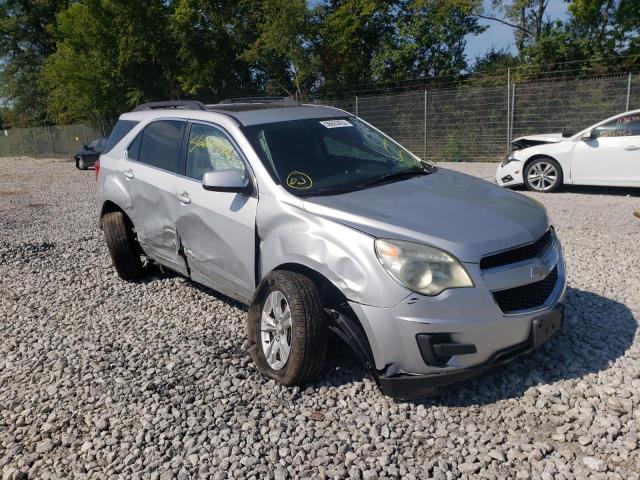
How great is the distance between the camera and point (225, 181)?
3.68 meters

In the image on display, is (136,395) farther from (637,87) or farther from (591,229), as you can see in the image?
(637,87)

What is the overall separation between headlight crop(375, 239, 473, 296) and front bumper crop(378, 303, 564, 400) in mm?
466

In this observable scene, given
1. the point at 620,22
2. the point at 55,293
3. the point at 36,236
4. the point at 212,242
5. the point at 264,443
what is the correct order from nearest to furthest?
the point at 264,443 → the point at 212,242 → the point at 55,293 → the point at 36,236 → the point at 620,22

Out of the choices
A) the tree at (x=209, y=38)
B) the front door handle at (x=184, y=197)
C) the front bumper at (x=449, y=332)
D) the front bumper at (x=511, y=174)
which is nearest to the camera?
the front bumper at (x=449, y=332)

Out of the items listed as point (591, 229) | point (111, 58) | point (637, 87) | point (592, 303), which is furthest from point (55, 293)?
point (111, 58)

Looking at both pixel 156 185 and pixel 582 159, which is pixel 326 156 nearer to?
pixel 156 185

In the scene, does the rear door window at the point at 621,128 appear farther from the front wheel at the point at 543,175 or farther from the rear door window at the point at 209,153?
the rear door window at the point at 209,153

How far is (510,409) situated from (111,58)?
30130 mm

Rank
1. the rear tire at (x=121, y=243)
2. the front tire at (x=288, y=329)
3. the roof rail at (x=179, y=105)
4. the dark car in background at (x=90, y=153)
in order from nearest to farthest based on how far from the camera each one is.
A: 1. the front tire at (x=288, y=329)
2. the roof rail at (x=179, y=105)
3. the rear tire at (x=121, y=243)
4. the dark car in background at (x=90, y=153)

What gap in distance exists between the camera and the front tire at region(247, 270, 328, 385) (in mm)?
3252

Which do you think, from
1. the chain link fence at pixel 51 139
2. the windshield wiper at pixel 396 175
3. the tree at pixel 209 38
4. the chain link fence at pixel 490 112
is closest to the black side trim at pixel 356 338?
the windshield wiper at pixel 396 175

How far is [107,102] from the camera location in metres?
30.0

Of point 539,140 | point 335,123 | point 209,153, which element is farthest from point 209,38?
point 209,153

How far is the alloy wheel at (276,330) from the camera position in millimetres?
3463
